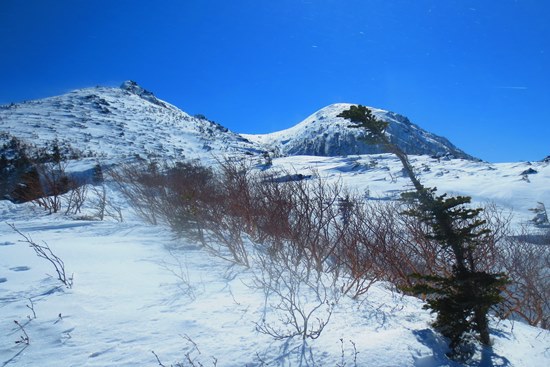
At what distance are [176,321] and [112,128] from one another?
75.2 metres

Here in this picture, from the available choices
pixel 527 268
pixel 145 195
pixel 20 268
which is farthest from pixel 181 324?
pixel 527 268

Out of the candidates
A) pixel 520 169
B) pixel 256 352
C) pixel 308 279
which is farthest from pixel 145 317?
pixel 520 169

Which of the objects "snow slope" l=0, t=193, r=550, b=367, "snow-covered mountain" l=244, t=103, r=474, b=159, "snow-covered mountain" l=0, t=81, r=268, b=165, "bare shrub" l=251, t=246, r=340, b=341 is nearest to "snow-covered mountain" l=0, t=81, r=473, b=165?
"snow-covered mountain" l=0, t=81, r=268, b=165

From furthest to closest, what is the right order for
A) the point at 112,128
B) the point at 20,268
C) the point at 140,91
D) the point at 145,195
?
the point at 140,91
the point at 112,128
the point at 145,195
the point at 20,268

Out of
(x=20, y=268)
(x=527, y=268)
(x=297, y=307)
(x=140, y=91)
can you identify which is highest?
(x=140, y=91)

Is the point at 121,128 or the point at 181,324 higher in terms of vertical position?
the point at 121,128

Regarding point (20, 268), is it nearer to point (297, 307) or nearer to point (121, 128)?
point (297, 307)

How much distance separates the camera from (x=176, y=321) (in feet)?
10.8

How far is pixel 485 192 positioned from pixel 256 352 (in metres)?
20.8

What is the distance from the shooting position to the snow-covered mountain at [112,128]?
54.2 meters

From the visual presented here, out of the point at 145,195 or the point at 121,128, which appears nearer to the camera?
the point at 145,195

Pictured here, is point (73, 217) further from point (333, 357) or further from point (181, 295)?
point (333, 357)

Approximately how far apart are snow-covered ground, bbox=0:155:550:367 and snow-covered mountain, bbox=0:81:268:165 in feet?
127

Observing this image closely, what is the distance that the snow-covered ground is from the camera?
275 cm
